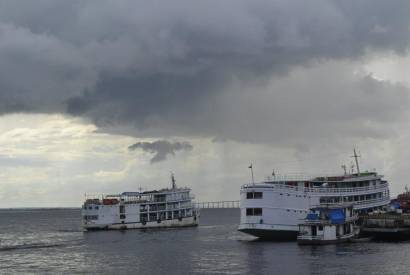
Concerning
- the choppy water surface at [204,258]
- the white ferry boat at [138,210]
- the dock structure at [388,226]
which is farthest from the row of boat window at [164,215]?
the dock structure at [388,226]

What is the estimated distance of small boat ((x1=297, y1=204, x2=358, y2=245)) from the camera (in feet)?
272

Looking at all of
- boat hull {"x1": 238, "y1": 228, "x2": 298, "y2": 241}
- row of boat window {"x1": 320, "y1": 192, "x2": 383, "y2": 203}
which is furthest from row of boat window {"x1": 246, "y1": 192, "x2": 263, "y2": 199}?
row of boat window {"x1": 320, "y1": 192, "x2": 383, "y2": 203}

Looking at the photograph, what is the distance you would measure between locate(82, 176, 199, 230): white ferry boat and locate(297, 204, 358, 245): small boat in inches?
2329

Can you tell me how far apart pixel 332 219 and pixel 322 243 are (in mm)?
3874

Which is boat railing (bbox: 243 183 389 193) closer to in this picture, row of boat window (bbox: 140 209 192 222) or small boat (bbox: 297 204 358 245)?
small boat (bbox: 297 204 358 245)

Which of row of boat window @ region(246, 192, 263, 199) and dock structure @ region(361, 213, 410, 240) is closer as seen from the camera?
row of boat window @ region(246, 192, 263, 199)

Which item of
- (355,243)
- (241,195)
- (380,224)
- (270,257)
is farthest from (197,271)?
(380,224)

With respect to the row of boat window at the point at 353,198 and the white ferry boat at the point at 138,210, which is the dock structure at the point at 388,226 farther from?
the white ferry boat at the point at 138,210

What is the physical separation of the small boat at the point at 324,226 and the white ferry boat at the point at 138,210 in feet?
194

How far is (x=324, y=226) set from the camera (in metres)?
83.4

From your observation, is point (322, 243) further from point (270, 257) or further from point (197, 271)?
point (197, 271)

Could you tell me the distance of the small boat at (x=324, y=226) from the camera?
272ft

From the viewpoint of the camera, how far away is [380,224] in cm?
9288

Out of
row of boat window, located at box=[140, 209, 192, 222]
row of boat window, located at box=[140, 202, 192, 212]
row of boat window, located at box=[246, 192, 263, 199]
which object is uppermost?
row of boat window, located at box=[246, 192, 263, 199]
